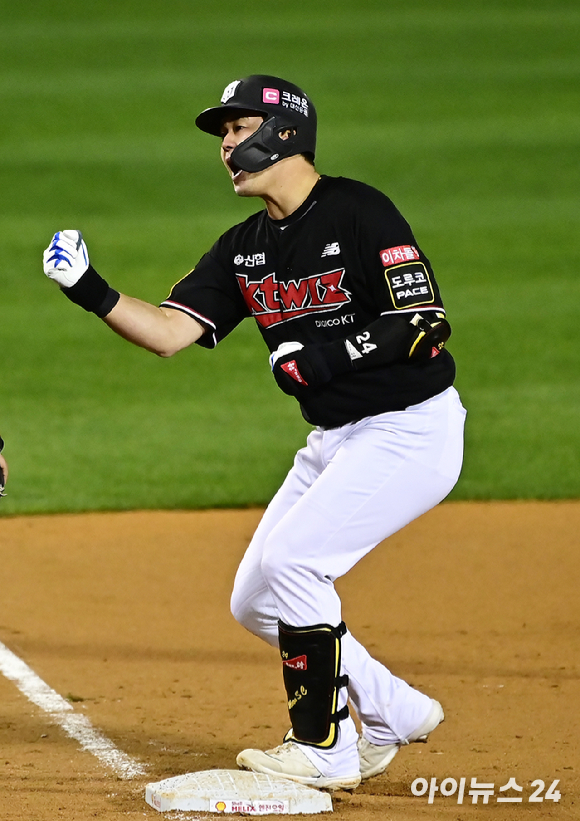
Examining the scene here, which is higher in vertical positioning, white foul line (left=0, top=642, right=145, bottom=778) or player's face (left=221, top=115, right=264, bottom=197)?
player's face (left=221, top=115, right=264, bottom=197)

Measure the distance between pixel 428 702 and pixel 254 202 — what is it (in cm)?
1265

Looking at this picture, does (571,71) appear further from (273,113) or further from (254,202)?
(273,113)

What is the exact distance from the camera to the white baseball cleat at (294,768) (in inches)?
148

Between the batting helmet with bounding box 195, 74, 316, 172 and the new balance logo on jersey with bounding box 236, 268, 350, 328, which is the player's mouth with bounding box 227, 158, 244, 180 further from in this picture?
the new balance logo on jersey with bounding box 236, 268, 350, 328

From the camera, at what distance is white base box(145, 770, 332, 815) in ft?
12.0

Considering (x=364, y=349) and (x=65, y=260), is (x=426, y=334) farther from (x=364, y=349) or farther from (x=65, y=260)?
(x=65, y=260)

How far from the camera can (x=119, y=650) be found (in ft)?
17.4

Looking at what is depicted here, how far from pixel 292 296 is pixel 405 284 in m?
0.39

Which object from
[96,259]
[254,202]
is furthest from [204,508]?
[254,202]

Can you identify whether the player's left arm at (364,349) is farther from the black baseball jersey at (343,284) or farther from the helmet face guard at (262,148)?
the helmet face guard at (262,148)

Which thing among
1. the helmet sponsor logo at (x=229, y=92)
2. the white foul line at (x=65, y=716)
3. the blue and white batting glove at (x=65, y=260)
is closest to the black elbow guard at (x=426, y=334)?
the helmet sponsor logo at (x=229, y=92)

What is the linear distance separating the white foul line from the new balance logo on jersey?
1.55 m

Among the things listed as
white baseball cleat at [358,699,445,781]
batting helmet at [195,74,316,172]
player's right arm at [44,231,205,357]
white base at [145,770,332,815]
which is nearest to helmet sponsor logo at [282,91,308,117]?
batting helmet at [195,74,316,172]

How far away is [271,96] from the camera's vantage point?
3955mm
